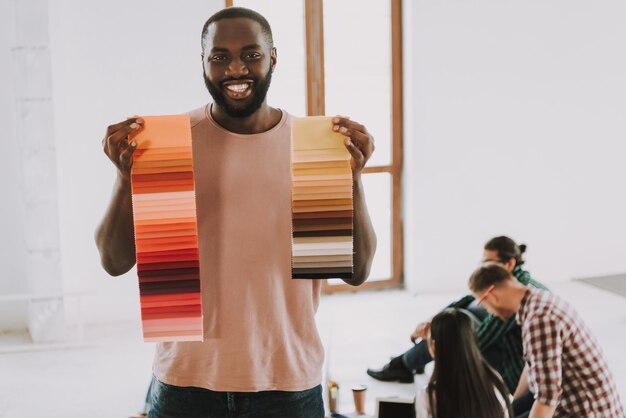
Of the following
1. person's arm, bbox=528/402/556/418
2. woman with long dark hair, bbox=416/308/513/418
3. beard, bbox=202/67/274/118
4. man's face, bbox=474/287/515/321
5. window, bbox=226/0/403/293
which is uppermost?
window, bbox=226/0/403/293

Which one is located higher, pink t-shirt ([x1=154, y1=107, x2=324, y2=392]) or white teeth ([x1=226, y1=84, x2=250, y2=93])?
white teeth ([x1=226, y1=84, x2=250, y2=93])

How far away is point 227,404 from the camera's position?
1289mm

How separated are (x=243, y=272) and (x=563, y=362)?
1.55 meters

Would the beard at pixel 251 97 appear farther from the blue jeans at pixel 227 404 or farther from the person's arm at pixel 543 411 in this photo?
the person's arm at pixel 543 411

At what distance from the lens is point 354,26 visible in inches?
208

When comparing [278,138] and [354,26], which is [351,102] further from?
[278,138]

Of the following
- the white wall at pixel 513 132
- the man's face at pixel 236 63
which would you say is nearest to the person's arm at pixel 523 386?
the man's face at pixel 236 63

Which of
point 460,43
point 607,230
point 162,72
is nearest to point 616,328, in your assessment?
point 607,230

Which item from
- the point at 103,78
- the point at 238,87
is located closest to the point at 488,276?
the point at 238,87

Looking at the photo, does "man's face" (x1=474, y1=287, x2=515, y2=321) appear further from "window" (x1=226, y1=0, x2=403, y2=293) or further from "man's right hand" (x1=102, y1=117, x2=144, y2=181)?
"window" (x1=226, y1=0, x2=403, y2=293)

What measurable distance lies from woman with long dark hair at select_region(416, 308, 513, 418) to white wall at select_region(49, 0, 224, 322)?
2820 mm

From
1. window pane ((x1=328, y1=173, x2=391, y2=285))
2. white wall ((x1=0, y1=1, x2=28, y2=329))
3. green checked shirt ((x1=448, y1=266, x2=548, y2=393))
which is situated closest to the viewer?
green checked shirt ((x1=448, y1=266, x2=548, y2=393))

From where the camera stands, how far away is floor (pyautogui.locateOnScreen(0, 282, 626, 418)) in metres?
3.79

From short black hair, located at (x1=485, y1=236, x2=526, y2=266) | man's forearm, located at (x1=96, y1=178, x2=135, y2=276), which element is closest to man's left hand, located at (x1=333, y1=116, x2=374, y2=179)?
man's forearm, located at (x1=96, y1=178, x2=135, y2=276)
